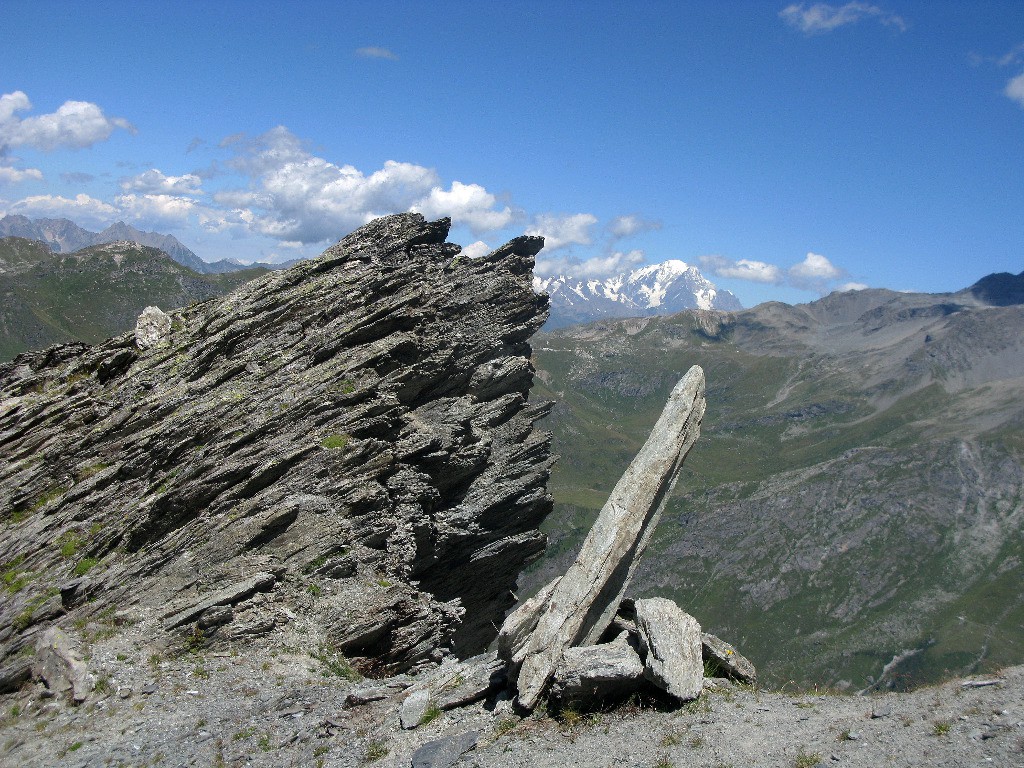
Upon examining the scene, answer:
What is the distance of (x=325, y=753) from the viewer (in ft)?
65.8

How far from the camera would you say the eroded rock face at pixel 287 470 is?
28.8 metres

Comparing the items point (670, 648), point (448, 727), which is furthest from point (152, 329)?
point (670, 648)

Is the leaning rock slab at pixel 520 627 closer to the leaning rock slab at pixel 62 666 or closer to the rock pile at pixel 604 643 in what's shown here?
the rock pile at pixel 604 643

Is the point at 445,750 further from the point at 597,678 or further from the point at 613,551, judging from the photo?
the point at 613,551


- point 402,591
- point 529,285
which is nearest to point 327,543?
point 402,591

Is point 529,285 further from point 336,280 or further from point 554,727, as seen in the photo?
point 554,727

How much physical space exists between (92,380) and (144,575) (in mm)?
16424

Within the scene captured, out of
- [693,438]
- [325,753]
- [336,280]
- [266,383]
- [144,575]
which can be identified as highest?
[336,280]

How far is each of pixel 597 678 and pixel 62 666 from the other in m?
19.5

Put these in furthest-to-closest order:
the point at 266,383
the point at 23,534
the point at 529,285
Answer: the point at 529,285, the point at 266,383, the point at 23,534

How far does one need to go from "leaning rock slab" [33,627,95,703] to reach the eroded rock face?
2.13m

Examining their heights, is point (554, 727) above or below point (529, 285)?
below

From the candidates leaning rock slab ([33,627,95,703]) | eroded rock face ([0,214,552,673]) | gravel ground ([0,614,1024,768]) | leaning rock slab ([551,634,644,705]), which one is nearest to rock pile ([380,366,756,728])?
leaning rock slab ([551,634,644,705])

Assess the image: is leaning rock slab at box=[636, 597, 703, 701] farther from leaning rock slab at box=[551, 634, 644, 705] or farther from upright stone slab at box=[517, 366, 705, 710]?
upright stone slab at box=[517, 366, 705, 710]
